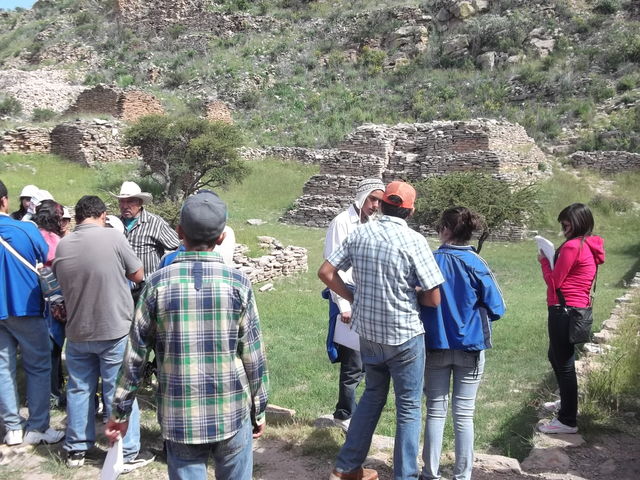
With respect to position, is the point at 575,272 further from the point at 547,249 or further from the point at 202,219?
the point at 202,219

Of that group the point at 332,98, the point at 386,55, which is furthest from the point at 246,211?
the point at 386,55

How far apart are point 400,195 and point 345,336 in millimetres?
1197

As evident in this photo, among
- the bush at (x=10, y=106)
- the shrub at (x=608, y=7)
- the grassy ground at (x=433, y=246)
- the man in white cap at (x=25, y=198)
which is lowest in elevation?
the grassy ground at (x=433, y=246)

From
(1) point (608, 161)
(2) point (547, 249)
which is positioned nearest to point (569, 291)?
(2) point (547, 249)

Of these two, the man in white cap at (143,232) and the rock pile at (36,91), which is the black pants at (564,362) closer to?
the man in white cap at (143,232)

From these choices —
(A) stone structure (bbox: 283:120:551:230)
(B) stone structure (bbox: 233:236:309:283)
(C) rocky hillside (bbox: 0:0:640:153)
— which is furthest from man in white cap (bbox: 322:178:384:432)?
(C) rocky hillside (bbox: 0:0:640:153)

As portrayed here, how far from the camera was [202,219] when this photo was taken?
2.36 metres

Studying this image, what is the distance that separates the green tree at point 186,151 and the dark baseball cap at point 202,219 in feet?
50.3

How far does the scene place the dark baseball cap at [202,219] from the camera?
2.36m

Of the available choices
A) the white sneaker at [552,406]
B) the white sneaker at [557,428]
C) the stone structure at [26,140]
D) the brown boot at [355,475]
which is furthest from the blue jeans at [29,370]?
the stone structure at [26,140]

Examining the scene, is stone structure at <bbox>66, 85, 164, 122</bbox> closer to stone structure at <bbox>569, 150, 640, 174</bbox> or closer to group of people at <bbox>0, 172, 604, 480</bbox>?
stone structure at <bbox>569, 150, 640, 174</bbox>

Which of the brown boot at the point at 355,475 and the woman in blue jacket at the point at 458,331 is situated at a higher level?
the woman in blue jacket at the point at 458,331

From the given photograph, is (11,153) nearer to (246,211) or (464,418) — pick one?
(246,211)

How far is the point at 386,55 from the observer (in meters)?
34.0
